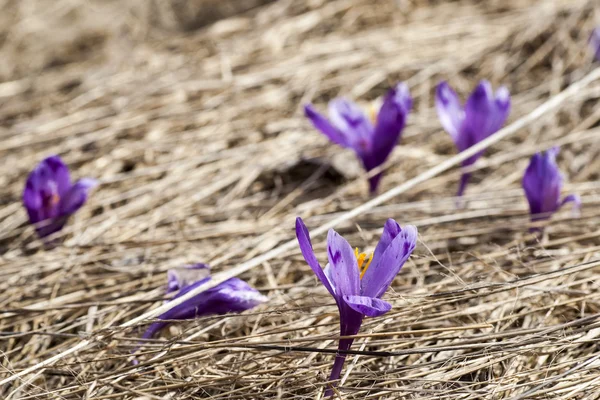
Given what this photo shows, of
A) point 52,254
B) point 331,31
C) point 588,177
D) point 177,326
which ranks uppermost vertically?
point 331,31

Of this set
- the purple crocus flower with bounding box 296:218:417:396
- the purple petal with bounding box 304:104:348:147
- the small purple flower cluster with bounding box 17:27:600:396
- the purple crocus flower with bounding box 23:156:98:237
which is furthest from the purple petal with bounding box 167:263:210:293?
the purple petal with bounding box 304:104:348:147

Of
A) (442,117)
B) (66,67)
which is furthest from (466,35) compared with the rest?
(66,67)

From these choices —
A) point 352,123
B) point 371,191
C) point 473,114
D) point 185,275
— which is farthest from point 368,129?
point 185,275

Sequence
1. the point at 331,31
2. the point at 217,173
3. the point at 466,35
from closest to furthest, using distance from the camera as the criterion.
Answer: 1. the point at 217,173
2. the point at 466,35
3. the point at 331,31

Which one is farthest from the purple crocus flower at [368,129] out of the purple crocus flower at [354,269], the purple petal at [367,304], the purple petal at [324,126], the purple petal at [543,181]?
the purple petal at [367,304]

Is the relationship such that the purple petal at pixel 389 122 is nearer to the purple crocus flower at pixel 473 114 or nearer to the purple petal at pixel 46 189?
the purple crocus flower at pixel 473 114

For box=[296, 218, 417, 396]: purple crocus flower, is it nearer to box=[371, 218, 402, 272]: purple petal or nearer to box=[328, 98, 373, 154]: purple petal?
box=[371, 218, 402, 272]: purple petal

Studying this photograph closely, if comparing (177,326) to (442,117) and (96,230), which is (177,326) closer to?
(96,230)
